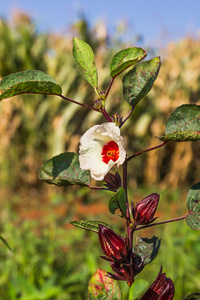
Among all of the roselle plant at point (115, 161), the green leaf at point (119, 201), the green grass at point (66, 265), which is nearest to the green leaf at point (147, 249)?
the roselle plant at point (115, 161)

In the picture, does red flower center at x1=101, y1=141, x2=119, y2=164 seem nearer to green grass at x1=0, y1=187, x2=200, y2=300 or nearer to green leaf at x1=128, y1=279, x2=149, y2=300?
green leaf at x1=128, y1=279, x2=149, y2=300

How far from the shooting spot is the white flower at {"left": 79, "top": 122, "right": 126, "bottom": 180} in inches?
18.9

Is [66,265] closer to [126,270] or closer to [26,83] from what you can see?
[126,270]

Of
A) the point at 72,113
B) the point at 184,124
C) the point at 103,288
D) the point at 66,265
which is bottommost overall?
the point at 66,265

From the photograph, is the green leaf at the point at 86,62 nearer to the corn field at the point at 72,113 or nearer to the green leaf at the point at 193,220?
the green leaf at the point at 193,220

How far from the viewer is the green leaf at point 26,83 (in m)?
0.45

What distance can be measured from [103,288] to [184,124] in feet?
0.84

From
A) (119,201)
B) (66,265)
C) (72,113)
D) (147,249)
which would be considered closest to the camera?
(119,201)

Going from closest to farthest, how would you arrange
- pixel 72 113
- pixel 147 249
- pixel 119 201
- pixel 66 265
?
pixel 119 201
pixel 147 249
pixel 66 265
pixel 72 113

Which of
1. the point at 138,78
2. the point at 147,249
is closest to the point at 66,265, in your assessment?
the point at 147,249

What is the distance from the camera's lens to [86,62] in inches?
19.5

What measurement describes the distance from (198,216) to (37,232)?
2.32 meters

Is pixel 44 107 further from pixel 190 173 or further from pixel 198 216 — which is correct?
pixel 198 216

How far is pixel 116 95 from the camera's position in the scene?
4.39 meters
